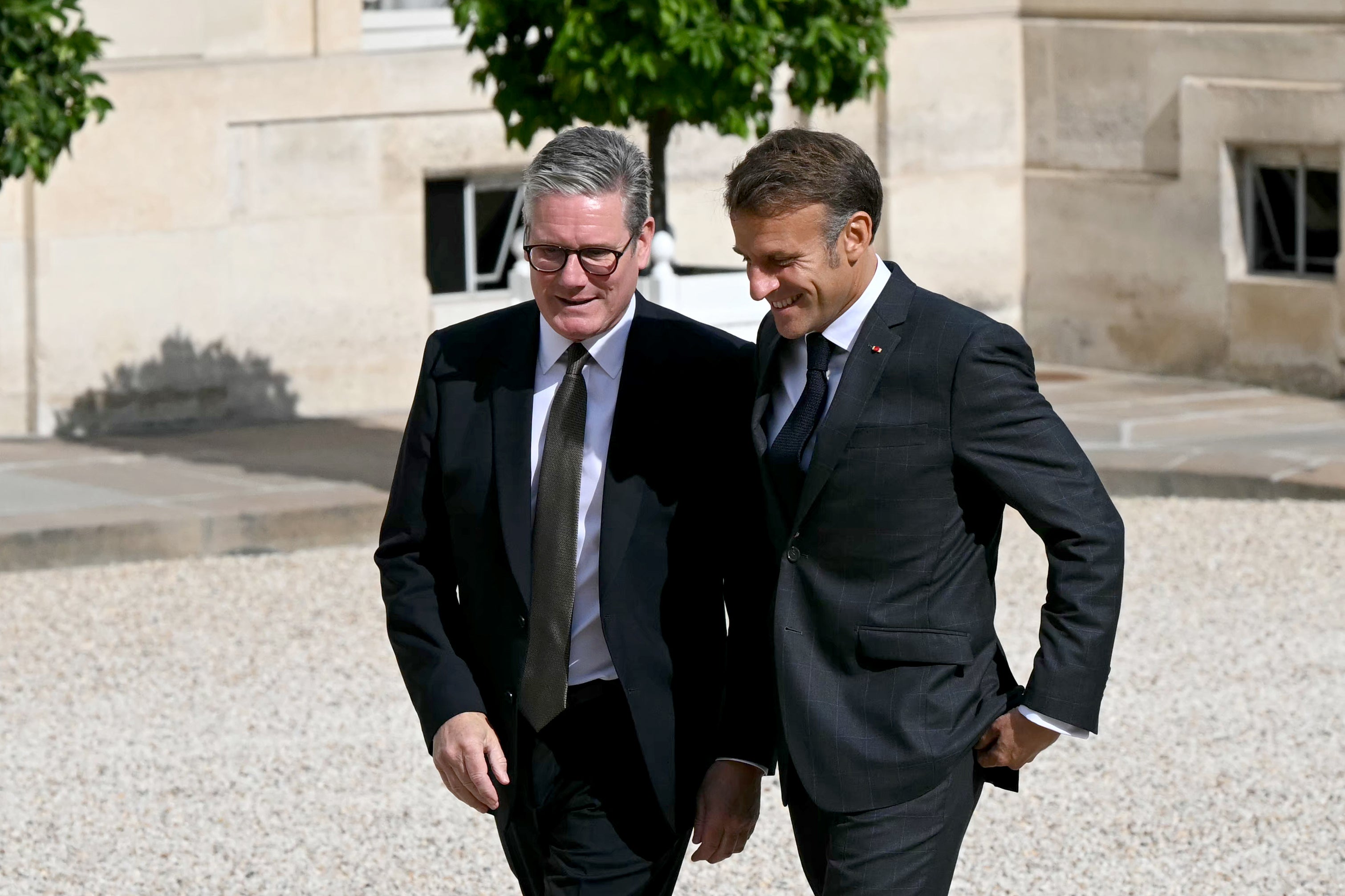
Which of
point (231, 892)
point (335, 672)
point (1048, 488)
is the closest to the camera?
point (1048, 488)

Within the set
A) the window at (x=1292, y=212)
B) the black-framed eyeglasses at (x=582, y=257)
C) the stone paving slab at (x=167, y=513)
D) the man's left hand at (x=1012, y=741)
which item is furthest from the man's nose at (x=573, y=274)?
the window at (x=1292, y=212)

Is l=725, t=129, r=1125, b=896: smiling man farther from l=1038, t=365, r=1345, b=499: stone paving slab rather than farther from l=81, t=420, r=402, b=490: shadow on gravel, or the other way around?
l=1038, t=365, r=1345, b=499: stone paving slab

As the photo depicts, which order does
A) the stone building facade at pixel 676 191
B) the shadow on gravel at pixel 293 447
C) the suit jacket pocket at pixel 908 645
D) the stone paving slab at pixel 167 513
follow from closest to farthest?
the suit jacket pocket at pixel 908 645 < the stone paving slab at pixel 167 513 < the shadow on gravel at pixel 293 447 < the stone building facade at pixel 676 191

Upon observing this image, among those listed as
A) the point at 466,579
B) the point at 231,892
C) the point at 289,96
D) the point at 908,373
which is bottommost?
the point at 231,892

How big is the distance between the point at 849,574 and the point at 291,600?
15.9 ft

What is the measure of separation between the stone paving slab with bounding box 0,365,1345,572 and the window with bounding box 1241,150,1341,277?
83cm

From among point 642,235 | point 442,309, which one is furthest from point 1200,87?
point 642,235

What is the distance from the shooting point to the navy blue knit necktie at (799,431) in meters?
2.92

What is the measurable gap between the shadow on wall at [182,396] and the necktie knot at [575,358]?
7.91 m

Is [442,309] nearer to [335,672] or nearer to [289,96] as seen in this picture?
[289,96]

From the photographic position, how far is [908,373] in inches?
114

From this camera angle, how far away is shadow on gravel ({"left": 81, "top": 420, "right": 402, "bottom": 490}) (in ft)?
30.8

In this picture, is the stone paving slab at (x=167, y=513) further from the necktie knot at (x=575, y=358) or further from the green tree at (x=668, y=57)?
the necktie knot at (x=575, y=358)

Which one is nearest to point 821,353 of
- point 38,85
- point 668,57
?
point 668,57
